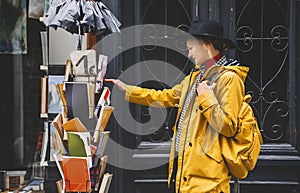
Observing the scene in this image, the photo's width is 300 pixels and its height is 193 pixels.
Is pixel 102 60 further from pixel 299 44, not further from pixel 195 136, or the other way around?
pixel 299 44

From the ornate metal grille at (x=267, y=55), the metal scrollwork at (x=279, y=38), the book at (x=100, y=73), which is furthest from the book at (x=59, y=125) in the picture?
the metal scrollwork at (x=279, y=38)

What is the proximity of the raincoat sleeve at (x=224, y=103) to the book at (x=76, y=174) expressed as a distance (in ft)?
3.75

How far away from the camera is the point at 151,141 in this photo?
707 centimetres

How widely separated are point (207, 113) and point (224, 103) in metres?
0.16

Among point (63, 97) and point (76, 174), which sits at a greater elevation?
point (63, 97)

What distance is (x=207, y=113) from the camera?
5.33m

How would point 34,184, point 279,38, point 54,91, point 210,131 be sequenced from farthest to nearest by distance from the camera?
1. point 34,184
2. point 279,38
3. point 54,91
4. point 210,131

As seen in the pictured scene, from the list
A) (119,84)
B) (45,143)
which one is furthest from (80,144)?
(45,143)

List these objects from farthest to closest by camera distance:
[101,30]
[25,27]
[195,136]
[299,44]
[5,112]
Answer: [5,112] → [25,27] → [299,44] → [101,30] → [195,136]

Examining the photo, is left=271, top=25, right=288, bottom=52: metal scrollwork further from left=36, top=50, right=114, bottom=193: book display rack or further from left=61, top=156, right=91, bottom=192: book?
left=61, top=156, right=91, bottom=192: book

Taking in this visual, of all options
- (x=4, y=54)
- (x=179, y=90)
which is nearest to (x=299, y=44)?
(x=179, y=90)

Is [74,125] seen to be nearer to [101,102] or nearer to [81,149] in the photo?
[81,149]

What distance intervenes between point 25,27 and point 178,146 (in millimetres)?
2483

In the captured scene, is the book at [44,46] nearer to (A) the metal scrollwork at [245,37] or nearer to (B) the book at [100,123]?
(B) the book at [100,123]
